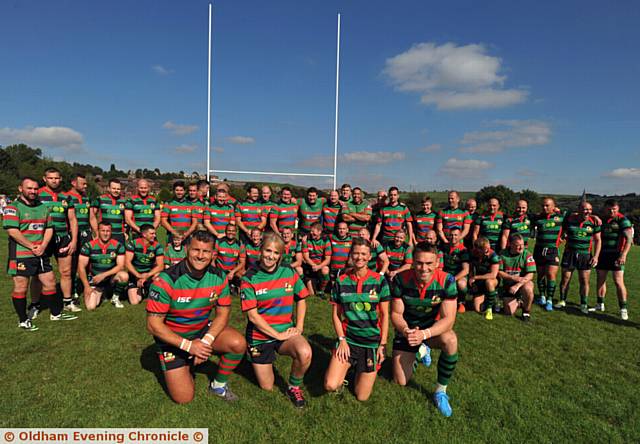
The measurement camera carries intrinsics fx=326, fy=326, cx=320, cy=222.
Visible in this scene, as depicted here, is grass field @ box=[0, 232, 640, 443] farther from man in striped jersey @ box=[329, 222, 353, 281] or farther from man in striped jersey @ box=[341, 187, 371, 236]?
man in striped jersey @ box=[341, 187, 371, 236]

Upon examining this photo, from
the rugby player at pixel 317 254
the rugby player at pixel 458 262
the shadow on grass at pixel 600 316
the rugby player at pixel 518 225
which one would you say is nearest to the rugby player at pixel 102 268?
the rugby player at pixel 317 254

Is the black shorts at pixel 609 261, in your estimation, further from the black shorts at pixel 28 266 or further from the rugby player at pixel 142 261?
the black shorts at pixel 28 266

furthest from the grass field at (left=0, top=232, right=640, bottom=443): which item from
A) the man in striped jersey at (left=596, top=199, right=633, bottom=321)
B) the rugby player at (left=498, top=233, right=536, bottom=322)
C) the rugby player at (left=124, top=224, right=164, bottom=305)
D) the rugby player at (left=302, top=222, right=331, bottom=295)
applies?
the rugby player at (left=302, top=222, right=331, bottom=295)

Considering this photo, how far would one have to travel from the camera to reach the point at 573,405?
350 centimetres

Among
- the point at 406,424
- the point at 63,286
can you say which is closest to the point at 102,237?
the point at 63,286

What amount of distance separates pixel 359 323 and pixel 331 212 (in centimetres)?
439

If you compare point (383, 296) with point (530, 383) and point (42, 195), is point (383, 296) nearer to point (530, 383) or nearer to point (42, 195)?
point (530, 383)

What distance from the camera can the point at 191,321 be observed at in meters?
3.45

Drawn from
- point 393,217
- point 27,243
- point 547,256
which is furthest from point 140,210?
point 547,256

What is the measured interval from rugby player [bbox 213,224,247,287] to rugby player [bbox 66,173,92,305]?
255cm

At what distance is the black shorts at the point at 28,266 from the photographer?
5176 mm

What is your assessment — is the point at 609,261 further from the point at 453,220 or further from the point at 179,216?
the point at 179,216

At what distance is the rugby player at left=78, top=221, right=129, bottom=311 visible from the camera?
249 inches

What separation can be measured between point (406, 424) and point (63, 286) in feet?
21.0
